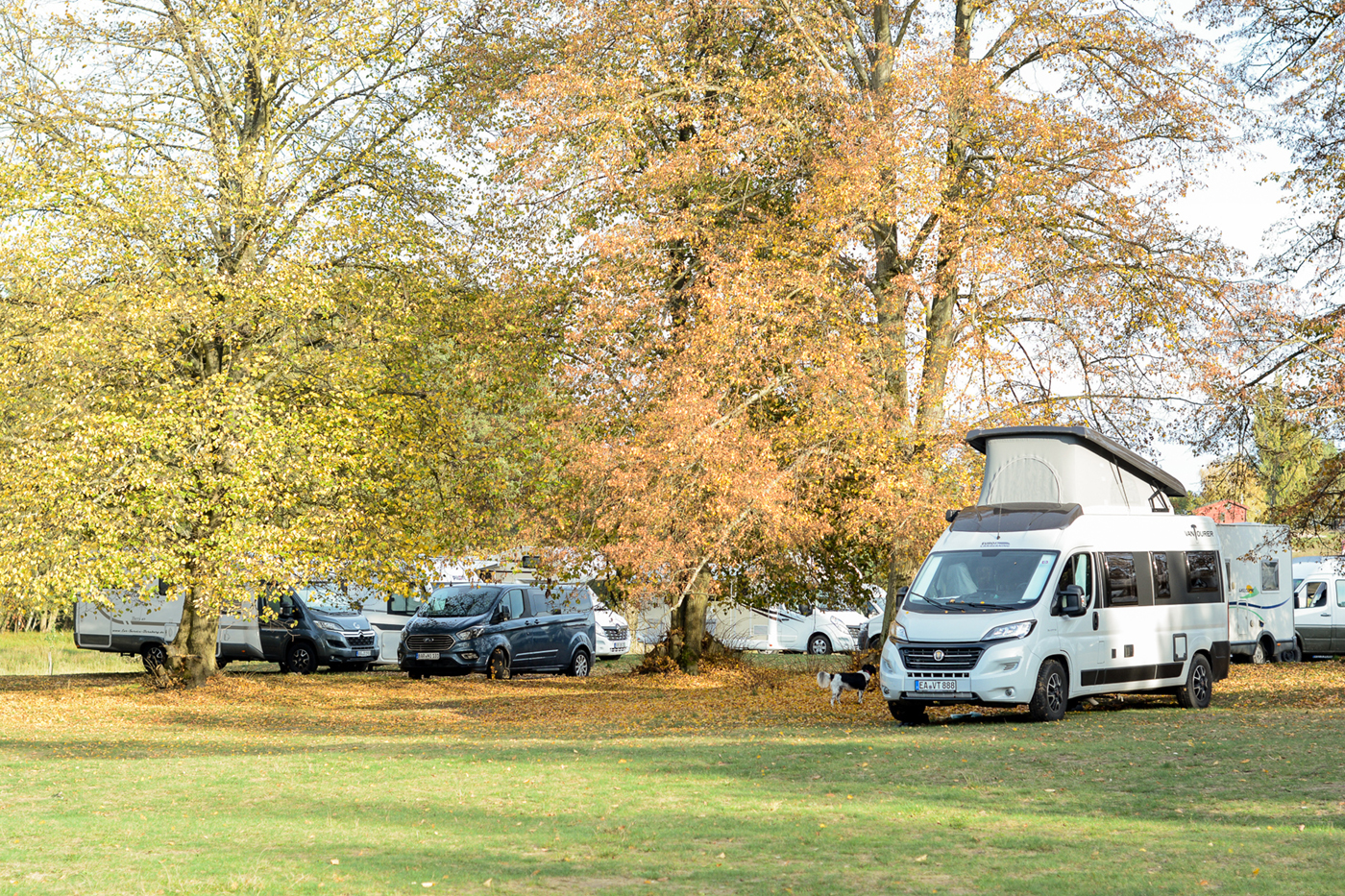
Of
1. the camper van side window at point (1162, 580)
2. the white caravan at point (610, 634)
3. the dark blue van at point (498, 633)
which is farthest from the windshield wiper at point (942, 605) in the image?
the white caravan at point (610, 634)

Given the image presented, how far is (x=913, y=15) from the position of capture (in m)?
23.8

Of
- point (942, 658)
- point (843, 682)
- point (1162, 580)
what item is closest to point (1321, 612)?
point (1162, 580)

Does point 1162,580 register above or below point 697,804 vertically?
above

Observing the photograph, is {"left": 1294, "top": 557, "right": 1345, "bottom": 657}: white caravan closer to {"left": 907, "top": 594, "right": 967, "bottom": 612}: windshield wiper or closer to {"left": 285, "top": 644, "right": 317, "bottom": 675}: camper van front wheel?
{"left": 907, "top": 594, "right": 967, "bottom": 612}: windshield wiper

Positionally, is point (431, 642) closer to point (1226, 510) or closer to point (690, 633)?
point (690, 633)

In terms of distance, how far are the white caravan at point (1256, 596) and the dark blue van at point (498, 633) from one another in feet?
44.5

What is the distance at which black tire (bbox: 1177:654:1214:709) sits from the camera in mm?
17578

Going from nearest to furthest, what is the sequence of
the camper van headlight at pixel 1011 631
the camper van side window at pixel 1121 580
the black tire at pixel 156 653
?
the camper van headlight at pixel 1011 631 < the camper van side window at pixel 1121 580 < the black tire at pixel 156 653

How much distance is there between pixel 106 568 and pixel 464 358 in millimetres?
7232

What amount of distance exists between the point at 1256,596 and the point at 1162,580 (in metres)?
13.2

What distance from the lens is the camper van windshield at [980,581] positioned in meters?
15.7

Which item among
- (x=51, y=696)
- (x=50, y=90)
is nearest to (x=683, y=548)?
(x=51, y=696)

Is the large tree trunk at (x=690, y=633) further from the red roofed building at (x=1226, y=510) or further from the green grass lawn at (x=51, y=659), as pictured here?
the green grass lawn at (x=51, y=659)

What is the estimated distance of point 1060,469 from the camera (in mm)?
17484
